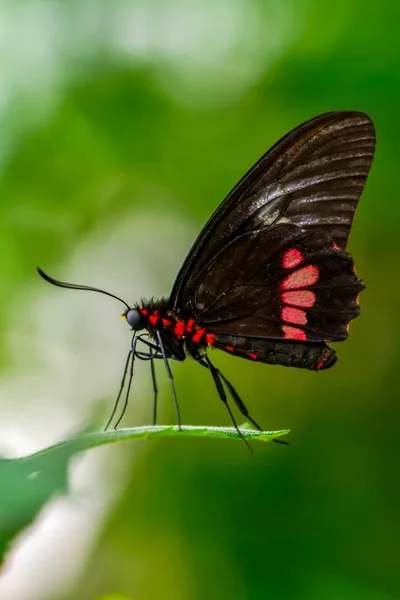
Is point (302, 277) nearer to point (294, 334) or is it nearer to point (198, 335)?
point (294, 334)

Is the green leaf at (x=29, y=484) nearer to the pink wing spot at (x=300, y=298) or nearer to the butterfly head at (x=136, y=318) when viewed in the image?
the butterfly head at (x=136, y=318)

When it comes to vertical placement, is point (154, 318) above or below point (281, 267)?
below

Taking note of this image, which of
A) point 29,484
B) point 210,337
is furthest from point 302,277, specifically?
point 29,484

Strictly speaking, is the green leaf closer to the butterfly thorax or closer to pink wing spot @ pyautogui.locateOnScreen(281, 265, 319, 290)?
the butterfly thorax

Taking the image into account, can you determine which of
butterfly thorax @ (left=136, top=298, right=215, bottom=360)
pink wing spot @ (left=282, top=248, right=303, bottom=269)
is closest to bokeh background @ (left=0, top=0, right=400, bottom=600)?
butterfly thorax @ (left=136, top=298, right=215, bottom=360)

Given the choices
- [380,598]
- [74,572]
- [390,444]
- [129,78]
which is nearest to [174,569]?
[74,572]
